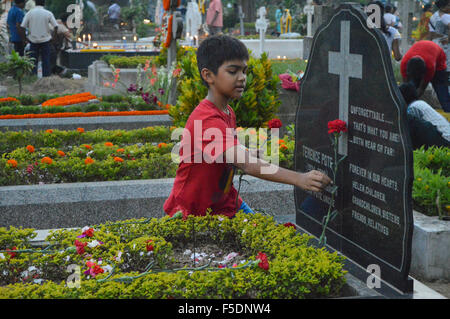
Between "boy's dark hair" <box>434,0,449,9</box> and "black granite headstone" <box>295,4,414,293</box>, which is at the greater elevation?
"boy's dark hair" <box>434,0,449,9</box>

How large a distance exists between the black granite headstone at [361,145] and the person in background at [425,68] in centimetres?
247

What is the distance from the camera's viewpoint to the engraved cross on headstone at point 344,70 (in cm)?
378

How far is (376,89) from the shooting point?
139 inches

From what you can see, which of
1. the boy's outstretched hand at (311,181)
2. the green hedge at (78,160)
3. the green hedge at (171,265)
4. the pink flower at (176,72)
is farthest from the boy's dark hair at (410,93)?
the pink flower at (176,72)

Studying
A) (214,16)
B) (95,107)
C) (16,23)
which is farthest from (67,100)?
(214,16)

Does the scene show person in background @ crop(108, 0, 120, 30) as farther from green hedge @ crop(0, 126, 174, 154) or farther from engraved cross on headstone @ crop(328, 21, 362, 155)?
engraved cross on headstone @ crop(328, 21, 362, 155)

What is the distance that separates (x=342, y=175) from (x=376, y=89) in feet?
1.96

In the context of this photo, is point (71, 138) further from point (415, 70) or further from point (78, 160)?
point (415, 70)

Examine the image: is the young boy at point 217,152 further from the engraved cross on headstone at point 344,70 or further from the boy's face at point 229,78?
the engraved cross on headstone at point 344,70

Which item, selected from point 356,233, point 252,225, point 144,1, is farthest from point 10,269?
point 144,1

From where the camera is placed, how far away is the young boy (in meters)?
3.54

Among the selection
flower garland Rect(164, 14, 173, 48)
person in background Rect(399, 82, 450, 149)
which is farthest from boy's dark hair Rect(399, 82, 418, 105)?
flower garland Rect(164, 14, 173, 48)

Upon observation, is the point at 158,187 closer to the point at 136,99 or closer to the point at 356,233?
the point at 356,233
